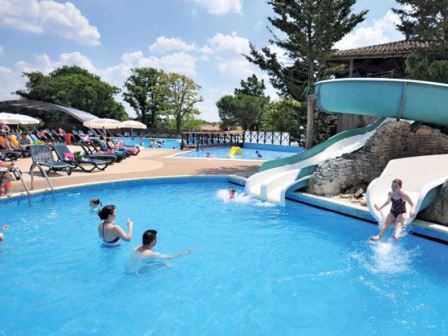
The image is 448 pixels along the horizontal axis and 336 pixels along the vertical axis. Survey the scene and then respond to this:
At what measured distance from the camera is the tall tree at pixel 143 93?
5038 centimetres

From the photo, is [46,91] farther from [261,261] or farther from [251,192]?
[261,261]

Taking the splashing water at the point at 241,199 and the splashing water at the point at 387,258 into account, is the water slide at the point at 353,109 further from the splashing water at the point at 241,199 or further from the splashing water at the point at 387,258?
the splashing water at the point at 387,258

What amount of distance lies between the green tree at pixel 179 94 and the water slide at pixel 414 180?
36642mm

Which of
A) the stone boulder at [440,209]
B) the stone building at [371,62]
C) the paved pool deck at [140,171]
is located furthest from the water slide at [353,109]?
the stone building at [371,62]

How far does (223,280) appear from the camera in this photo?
5.02 m

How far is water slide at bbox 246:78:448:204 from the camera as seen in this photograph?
8.18 m

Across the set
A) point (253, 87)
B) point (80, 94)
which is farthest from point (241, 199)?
point (253, 87)

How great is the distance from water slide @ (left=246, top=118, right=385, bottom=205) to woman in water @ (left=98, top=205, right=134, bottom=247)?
462 cm

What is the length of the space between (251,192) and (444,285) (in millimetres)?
5718

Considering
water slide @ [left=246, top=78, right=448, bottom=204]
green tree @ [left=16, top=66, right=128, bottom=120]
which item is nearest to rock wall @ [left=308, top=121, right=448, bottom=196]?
water slide @ [left=246, top=78, right=448, bottom=204]

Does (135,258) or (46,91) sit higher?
(46,91)

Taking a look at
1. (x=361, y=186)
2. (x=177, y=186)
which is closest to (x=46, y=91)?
(x=177, y=186)

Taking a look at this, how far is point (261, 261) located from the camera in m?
5.71

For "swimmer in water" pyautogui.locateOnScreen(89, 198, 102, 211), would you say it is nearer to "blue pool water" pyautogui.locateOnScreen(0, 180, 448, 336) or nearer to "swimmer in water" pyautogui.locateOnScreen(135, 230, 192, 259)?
"blue pool water" pyautogui.locateOnScreen(0, 180, 448, 336)
